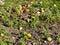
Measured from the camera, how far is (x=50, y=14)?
736 cm

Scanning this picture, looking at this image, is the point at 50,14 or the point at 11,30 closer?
the point at 11,30

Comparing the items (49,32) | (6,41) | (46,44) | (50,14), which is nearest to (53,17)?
(50,14)

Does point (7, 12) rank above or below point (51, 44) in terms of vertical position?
above

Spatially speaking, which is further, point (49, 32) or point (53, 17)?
point (53, 17)

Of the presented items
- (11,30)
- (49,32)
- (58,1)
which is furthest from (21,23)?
(58,1)

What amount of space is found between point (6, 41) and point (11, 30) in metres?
0.51

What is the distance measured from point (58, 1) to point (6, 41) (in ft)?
8.82

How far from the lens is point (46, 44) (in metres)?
6.42

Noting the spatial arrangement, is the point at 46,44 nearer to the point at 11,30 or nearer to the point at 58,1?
the point at 11,30

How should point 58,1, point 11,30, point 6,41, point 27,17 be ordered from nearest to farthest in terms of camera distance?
1. point 6,41
2. point 11,30
3. point 27,17
4. point 58,1

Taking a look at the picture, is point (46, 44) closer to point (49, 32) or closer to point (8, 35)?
point (49, 32)

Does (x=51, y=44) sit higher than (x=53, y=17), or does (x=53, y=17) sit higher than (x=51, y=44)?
(x=53, y=17)

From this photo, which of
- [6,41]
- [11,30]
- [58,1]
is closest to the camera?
[6,41]

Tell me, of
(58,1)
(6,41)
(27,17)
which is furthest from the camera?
(58,1)
